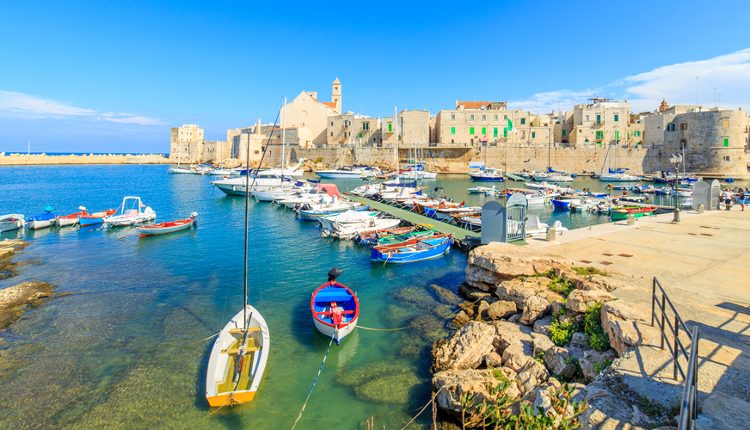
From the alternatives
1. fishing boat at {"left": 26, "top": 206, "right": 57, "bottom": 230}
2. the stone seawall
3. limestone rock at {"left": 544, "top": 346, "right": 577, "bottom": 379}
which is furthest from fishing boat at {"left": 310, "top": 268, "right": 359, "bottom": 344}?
the stone seawall

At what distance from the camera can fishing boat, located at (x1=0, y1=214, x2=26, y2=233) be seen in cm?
2361

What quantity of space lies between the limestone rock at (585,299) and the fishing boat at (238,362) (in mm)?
6385

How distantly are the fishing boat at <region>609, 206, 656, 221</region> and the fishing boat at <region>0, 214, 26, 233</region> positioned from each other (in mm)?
36649

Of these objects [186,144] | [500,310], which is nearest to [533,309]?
[500,310]

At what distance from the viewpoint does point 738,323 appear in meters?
7.07

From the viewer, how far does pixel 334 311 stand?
394 inches

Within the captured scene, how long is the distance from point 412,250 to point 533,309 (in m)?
7.79

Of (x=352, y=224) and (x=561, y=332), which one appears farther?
(x=352, y=224)

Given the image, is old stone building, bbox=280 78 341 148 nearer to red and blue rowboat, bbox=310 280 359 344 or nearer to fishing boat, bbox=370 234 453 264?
fishing boat, bbox=370 234 453 264

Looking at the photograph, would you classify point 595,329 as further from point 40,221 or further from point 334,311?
point 40,221

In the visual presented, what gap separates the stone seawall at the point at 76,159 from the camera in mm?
98750

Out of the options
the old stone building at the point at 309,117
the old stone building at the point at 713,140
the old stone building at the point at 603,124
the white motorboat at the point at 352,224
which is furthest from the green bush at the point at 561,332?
the old stone building at the point at 309,117

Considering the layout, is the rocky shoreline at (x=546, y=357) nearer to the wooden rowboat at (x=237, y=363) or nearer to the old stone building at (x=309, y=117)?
the wooden rowboat at (x=237, y=363)

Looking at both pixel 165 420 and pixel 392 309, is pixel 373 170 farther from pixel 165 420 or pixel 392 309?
pixel 165 420
